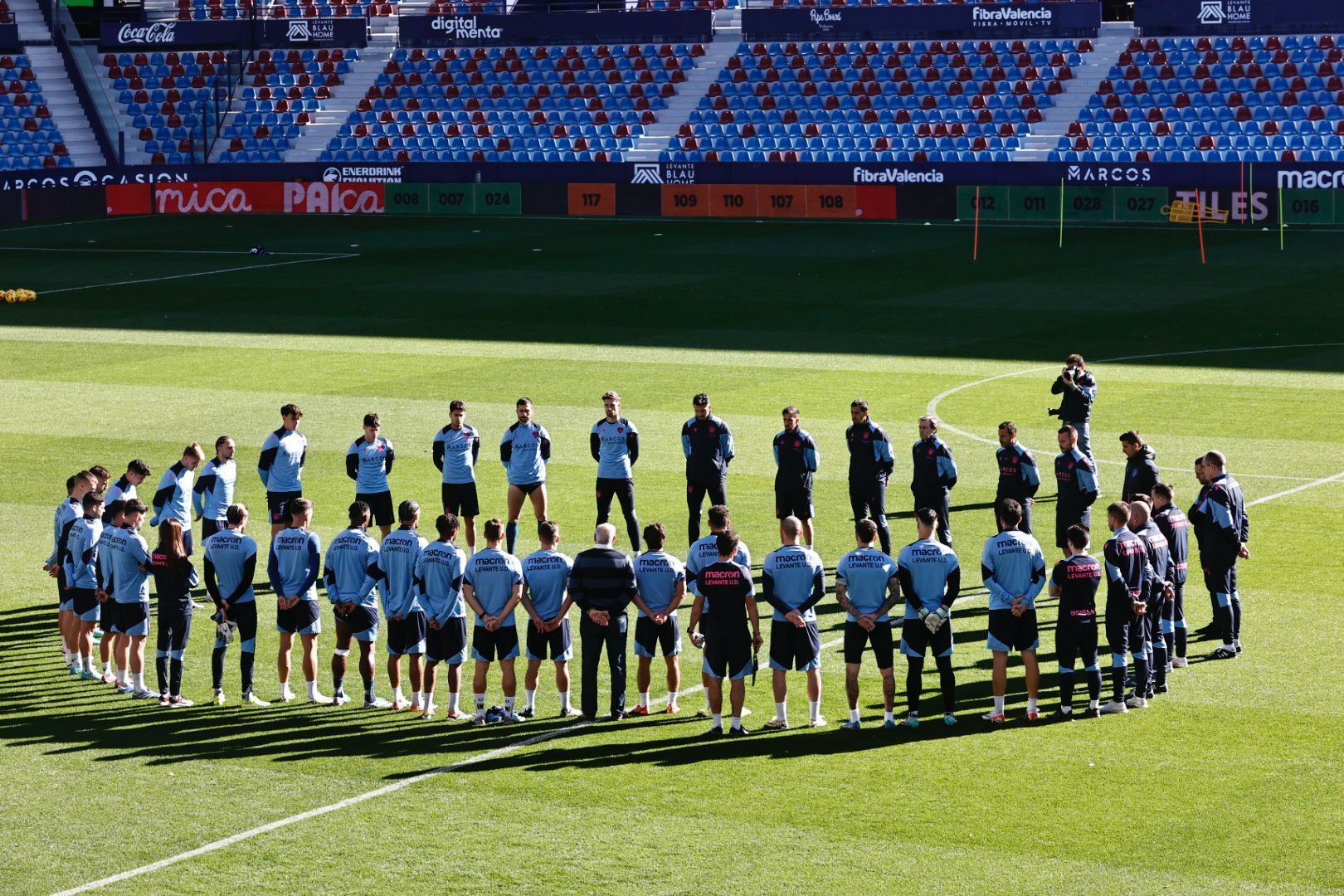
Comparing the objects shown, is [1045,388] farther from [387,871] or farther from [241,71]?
[241,71]

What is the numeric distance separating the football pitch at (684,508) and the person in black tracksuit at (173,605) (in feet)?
0.88

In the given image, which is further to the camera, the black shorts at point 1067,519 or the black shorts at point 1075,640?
the black shorts at point 1067,519

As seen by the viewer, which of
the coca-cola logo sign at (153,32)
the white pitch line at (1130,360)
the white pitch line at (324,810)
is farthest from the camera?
the coca-cola logo sign at (153,32)

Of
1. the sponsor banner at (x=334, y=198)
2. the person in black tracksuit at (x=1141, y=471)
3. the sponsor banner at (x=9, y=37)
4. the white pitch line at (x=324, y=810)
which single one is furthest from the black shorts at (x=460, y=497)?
the sponsor banner at (x=9, y=37)

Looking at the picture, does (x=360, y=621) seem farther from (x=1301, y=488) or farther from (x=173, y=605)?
(x=1301, y=488)

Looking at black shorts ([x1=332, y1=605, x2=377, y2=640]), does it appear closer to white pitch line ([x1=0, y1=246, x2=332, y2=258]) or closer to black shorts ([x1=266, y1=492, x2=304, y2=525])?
black shorts ([x1=266, y1=492, x2=304, y2=525])

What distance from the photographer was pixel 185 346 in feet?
118

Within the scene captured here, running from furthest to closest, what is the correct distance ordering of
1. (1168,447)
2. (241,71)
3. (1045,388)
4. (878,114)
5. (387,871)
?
(241,71)
(878,114)
(1045,388)
(1168,447)
(387,871)

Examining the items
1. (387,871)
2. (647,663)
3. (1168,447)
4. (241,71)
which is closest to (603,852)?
(387,871)

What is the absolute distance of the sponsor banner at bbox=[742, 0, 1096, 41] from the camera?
200 ft

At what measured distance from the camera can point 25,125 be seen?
2559 inches

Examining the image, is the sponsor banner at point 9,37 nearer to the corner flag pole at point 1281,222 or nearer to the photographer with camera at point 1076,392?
the corner flag pole at point 1281,222

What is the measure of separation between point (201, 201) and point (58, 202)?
4.68 metres

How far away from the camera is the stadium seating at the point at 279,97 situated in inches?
2643
